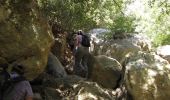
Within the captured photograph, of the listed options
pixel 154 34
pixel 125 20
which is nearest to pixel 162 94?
pixel 125 20

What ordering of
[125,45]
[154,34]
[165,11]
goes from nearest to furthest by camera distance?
[165,11] → [125,45] → [154,34]

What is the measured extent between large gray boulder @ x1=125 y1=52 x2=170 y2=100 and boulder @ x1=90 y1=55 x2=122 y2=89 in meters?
1.74

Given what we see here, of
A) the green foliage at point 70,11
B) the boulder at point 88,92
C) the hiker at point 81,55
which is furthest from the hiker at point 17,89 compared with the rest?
the green foliage at point 70,11

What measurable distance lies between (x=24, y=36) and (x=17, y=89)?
6.82 ft

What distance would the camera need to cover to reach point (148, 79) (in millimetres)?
10062

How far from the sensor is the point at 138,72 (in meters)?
10.2

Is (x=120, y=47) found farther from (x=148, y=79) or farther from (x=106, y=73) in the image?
(x=148, y=79)

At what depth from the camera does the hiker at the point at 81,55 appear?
39.8 feet

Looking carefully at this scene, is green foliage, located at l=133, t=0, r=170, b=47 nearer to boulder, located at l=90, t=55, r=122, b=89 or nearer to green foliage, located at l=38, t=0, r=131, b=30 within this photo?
green foliage, located at l=38, t=0, r=131, b=30

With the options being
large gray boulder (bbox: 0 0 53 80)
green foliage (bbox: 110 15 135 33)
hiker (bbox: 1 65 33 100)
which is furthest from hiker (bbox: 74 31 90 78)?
hiker (bbox: 1 65 33 100)

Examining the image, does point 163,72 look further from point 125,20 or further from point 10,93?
point 125,20

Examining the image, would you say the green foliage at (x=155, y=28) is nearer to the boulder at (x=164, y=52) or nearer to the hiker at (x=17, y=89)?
the boulder at (x=164, y=52)

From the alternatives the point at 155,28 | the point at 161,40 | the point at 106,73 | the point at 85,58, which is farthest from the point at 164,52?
the point at 155,28

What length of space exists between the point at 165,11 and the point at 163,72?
→ 266cm
